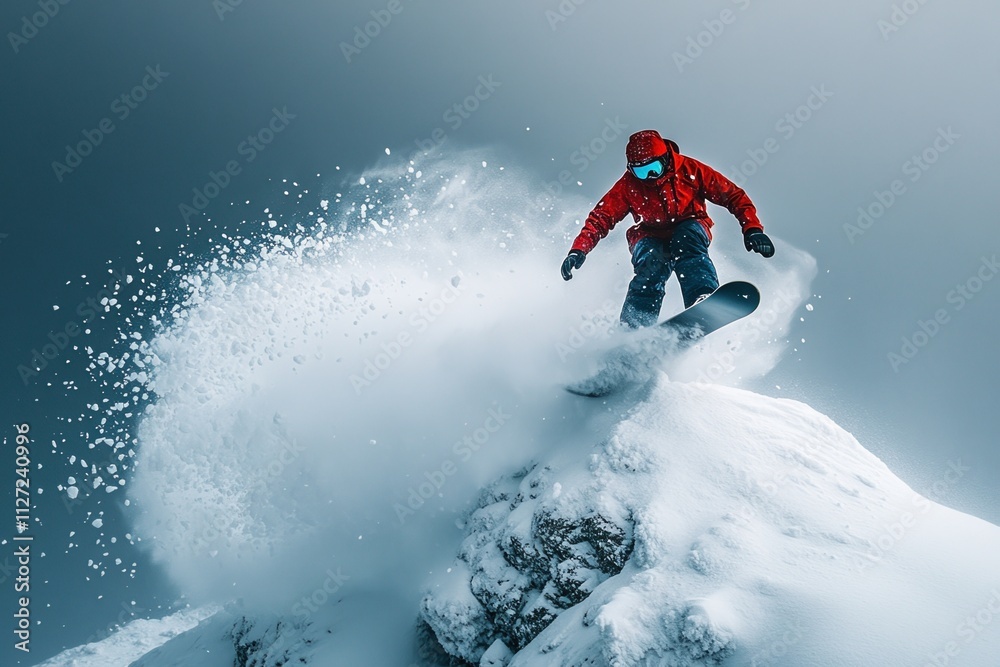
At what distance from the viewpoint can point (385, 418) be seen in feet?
34.4

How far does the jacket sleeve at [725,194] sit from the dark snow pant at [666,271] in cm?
53

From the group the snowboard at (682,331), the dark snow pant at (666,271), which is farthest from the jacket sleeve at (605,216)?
the snowboard at (682,331)

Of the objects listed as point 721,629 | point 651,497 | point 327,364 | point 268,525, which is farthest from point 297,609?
point 721,629

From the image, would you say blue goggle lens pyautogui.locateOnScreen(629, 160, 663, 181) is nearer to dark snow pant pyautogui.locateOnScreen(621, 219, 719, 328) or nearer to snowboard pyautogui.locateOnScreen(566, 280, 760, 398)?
dark snow pant pyautogui.locateOnScreen(621, 219, 719, 328)

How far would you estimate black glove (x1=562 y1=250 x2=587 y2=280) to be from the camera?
7816 mm

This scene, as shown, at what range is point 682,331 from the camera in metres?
8.05

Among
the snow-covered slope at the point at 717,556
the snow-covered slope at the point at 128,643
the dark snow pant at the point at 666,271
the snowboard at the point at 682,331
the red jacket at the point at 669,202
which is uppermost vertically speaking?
the snow-covered slope at the point at 128,643

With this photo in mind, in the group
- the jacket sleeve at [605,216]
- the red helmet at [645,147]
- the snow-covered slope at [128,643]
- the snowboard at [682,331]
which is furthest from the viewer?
the snow-covered slope at [128,643]

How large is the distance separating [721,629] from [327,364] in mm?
9284

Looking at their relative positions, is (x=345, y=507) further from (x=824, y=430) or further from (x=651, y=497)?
(x=824, y=430)

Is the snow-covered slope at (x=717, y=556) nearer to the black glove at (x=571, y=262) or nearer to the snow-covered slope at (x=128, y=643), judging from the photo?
the black glove at (x=571, y=262)

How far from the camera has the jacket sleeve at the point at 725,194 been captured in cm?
747

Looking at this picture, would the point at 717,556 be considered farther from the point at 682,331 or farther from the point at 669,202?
the point at 669,202

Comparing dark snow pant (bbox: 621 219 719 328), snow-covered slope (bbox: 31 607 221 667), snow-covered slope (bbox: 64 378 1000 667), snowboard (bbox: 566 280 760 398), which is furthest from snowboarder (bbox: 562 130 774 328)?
snow-covered slope (bbox: 31 607 221 667)
